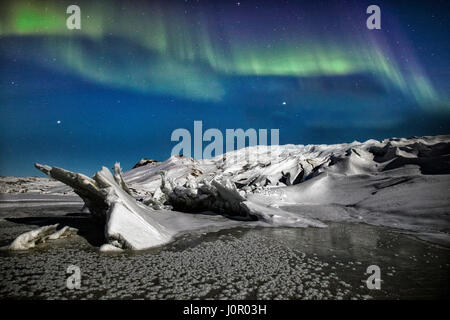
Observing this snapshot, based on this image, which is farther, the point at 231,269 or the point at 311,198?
the point at 311,198

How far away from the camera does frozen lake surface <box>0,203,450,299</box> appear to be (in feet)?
12.0

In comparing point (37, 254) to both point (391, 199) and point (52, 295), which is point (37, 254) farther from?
point (391, 199)

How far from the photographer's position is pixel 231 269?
467 cm

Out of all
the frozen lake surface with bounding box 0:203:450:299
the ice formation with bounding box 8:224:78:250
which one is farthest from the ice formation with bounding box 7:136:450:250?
the ice formation with bounding box 8:224:78:250

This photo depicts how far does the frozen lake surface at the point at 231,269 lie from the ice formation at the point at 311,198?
923 millimetres

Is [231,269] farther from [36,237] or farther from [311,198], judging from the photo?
[311,198]

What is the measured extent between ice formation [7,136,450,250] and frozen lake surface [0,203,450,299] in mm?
923

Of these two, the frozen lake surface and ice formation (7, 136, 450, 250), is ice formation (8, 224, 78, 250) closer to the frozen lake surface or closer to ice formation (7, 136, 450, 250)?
the frozen lake surface

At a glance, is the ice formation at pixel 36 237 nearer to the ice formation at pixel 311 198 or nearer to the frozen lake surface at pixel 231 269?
the frozen lake surface at pixel 231 269

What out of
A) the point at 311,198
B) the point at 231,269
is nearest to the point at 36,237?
the point at 231,269

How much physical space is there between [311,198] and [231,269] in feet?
40.3
